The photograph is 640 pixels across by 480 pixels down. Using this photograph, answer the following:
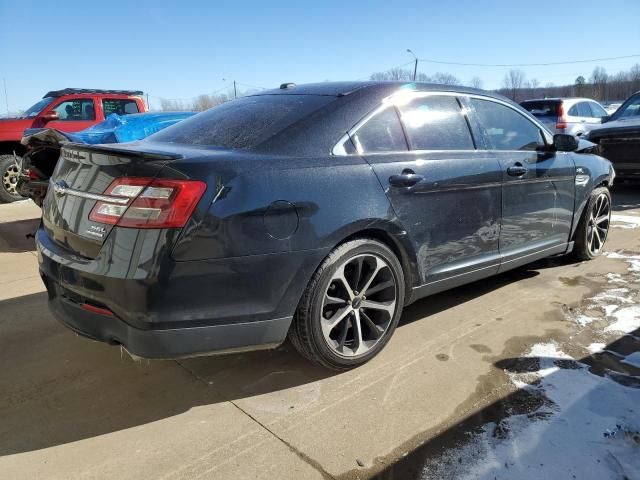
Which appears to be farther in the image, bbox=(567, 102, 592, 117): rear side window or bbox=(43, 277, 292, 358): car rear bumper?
bbox=(567, 102, 592, 117): rear side window

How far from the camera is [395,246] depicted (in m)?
3.00

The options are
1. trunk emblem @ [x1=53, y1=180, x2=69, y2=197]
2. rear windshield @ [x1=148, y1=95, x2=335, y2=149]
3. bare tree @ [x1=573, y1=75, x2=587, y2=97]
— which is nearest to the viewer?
trunk emblem @ [x1=53, y1=180, x2=69, y2=197]

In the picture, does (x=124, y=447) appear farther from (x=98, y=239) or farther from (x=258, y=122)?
(x=258, y=122)

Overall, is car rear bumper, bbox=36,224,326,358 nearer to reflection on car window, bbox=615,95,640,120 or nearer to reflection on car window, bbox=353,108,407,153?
reflection on car window, bbox=353,108,407,153

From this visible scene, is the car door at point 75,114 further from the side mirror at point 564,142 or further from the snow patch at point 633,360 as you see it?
the snow patch at point 633,360

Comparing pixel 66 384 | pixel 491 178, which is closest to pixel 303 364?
pixel 66 384

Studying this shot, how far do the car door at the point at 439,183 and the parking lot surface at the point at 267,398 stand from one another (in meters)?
0.48

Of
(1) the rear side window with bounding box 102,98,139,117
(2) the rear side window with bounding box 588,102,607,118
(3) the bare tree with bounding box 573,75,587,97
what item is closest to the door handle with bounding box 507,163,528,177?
(1) the rear side window with bounding box 102,98,139,117

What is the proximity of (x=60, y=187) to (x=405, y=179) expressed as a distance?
1896 mm

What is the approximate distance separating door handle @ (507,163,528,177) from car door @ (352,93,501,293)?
143 mm

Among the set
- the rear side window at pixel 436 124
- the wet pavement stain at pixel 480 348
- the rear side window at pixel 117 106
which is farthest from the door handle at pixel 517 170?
the rear side window at pixel 117 106

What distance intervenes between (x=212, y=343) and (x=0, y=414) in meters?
1.19

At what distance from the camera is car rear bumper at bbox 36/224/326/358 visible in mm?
2188

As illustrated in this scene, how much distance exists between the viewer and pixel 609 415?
7.89ft
